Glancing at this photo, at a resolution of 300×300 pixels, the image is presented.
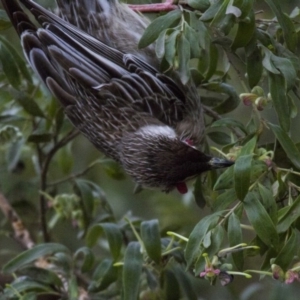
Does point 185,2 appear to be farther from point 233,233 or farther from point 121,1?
point 233,233

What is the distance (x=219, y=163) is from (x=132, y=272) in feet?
1.41

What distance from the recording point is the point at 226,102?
8.90 feet

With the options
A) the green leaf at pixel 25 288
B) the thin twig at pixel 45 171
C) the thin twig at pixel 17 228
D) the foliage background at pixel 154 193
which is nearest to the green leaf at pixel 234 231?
the foliage background at pixel 154 193

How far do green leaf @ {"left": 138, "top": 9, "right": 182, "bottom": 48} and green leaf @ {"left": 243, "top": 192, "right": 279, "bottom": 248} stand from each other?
593mm

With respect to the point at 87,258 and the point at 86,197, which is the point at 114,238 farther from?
the point at 86,197

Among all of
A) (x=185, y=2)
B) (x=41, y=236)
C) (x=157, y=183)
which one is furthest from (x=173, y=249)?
(x=41, y=236)

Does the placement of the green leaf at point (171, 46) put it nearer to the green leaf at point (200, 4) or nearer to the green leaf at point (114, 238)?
the green leaf at point (200, 4)

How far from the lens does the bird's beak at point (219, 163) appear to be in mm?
2320

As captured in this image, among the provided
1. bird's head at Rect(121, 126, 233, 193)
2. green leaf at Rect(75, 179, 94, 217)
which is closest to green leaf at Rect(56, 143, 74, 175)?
green leaf at Rect(75, 179, 94, 217)

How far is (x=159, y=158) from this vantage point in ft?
9.82

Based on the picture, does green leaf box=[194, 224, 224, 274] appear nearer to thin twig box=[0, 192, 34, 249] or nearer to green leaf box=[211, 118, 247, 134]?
green leaf box=[211, 118, 247, 134]

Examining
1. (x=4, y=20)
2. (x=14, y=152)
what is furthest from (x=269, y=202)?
(x=14, y=152)

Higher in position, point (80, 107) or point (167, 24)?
point (167, 24)

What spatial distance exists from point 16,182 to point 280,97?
67.6 inches
